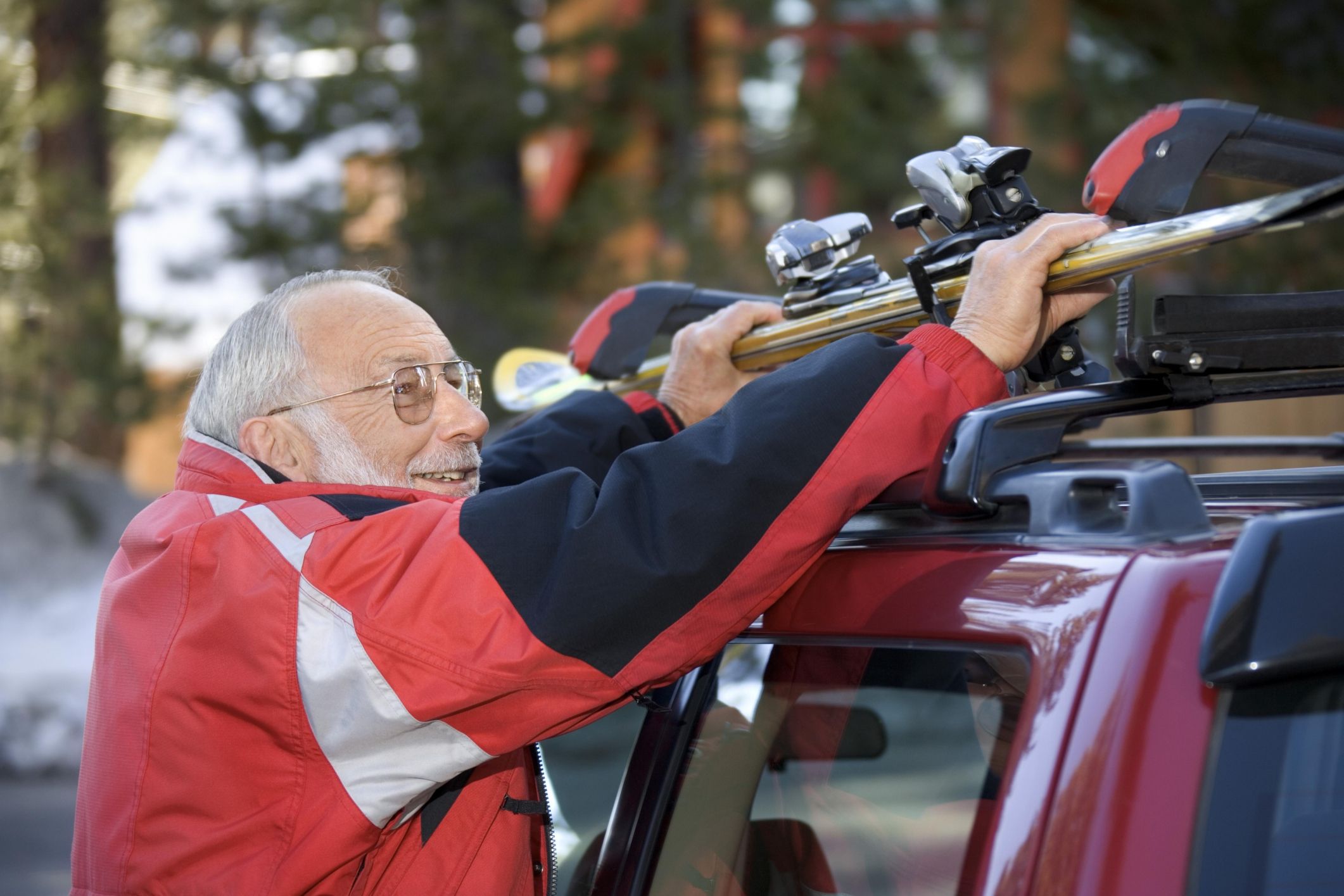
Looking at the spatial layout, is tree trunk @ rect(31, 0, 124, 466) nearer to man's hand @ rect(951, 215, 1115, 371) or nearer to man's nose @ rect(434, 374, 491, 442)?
man's nose @ rect(434, 374, 491, 442)

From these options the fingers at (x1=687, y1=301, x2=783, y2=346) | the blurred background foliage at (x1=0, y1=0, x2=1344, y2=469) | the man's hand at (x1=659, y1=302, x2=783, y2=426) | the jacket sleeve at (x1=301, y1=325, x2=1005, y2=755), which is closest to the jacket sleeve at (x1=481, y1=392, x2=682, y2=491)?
the man's hand at (x1=659, y1=302, x2=783, y2=426)

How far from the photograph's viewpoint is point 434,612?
5.47 ft

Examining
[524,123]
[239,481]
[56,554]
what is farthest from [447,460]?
[56,554]

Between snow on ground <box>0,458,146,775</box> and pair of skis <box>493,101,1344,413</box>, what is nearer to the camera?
pair of skis <box>493,101,1344,413</box>

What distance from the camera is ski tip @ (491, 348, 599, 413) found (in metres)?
3.08

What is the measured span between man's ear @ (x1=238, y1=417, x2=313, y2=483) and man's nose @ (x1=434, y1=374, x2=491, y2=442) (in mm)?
209

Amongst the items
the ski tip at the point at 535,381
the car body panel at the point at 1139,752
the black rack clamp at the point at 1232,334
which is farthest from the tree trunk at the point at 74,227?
the car body panel at the point at 1139,752

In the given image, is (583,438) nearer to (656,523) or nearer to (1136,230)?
(656,523)

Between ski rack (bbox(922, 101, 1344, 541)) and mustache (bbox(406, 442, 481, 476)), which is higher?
ski rack (bbox(922, 101, 1344, 541))

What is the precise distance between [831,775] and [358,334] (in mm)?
996

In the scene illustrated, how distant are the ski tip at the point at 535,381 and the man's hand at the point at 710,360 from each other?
350 mm

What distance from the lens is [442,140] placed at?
32.4 ft

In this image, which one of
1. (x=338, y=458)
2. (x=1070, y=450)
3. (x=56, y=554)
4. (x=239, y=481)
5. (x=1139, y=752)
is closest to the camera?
(x=1139, y=752)

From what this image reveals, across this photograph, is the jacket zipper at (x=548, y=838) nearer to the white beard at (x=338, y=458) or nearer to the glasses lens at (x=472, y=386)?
the white beard at (x=338, y=458)
